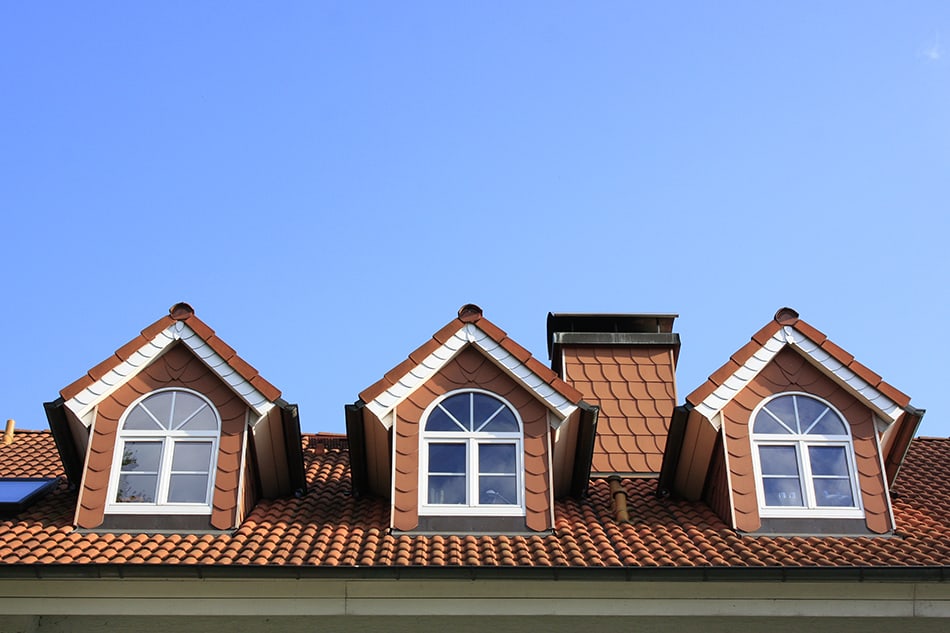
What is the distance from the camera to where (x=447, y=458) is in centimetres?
1212

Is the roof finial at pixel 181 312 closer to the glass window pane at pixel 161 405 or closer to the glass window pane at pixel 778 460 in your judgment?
the glass window pane at pixel 161 405

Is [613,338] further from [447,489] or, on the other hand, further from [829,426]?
[447,489]

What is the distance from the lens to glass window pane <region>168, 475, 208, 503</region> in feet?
38.5

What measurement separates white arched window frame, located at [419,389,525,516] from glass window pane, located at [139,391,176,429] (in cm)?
302

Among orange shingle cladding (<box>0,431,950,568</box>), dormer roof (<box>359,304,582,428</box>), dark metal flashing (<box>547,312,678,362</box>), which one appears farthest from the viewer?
dark metal flashing (<box>547,312,678,362</box>)

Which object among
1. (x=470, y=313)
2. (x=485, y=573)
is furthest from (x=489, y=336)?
(x=485, y=573)

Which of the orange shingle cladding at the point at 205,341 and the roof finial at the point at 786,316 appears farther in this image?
the roof finial at the point at 786,316

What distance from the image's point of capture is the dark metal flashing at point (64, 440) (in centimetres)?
1191

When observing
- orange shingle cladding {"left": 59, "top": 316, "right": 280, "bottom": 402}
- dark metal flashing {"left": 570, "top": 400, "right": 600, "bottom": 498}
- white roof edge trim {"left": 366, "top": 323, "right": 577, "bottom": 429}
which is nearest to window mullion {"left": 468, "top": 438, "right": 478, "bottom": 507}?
white roof edge trim {"left": 366, "top": 323, "right": 577, "bottom": 429}

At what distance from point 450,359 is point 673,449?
→ 2.95 meters

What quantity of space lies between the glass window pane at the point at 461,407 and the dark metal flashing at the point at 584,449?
132cm

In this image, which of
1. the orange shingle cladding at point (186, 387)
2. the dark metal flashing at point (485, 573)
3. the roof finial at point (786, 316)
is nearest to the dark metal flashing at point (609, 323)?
the roof finial at point (786, 316)

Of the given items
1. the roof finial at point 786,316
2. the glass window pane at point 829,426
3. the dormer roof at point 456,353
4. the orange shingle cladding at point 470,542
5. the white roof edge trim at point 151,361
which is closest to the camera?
the orange shingle cladding at point 470,542

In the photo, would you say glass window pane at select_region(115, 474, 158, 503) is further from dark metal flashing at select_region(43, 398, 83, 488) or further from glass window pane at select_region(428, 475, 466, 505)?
glass window pane at select_region(428, 475, 466, 505)
